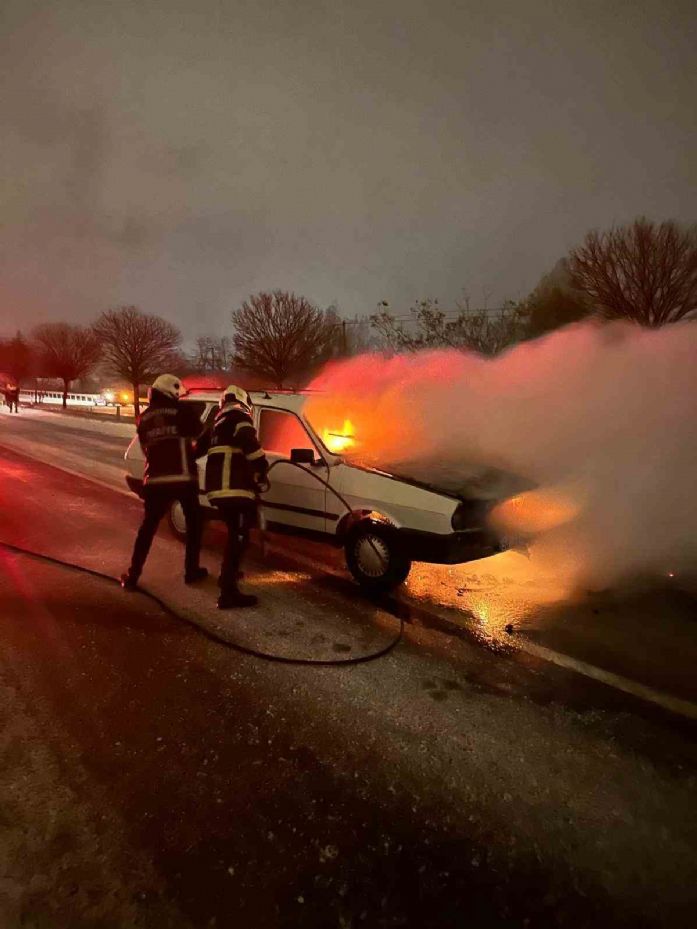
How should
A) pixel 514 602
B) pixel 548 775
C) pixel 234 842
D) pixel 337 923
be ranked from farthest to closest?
pixel 514 602 < pixel 548 775 < pixel 234 842 < pixel 337 923

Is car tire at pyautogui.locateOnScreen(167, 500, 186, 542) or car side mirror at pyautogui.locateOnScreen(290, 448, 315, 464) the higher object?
car side mirror at pyautogui.locateOnScreen(290, 448, 315, 464)

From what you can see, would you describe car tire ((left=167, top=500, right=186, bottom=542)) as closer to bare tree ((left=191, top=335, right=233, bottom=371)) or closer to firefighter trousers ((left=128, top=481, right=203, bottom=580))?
firefighter trousers ((left=128, top=481, right=203, bottom=580))

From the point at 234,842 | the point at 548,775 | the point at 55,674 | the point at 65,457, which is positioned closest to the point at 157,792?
the point at 234,842

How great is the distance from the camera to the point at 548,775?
2648 millimetres

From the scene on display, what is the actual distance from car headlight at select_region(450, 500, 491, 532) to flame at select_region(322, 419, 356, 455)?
1.40m

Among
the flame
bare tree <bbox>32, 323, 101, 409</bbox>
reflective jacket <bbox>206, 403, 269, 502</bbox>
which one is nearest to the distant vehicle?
bare tree <bbox>32, 323, 101, 409</bbox>

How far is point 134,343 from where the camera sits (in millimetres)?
34375

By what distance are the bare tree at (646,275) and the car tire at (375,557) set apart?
13248 mm

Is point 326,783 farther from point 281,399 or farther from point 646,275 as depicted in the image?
point 646,275

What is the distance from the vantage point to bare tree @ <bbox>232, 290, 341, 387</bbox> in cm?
2212

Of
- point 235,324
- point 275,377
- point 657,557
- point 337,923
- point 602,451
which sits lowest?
point 337,923

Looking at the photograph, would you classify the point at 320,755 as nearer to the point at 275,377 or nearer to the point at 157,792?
the point at 157,792

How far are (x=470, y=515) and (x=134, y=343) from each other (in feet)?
112

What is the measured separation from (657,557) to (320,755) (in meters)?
4.35
